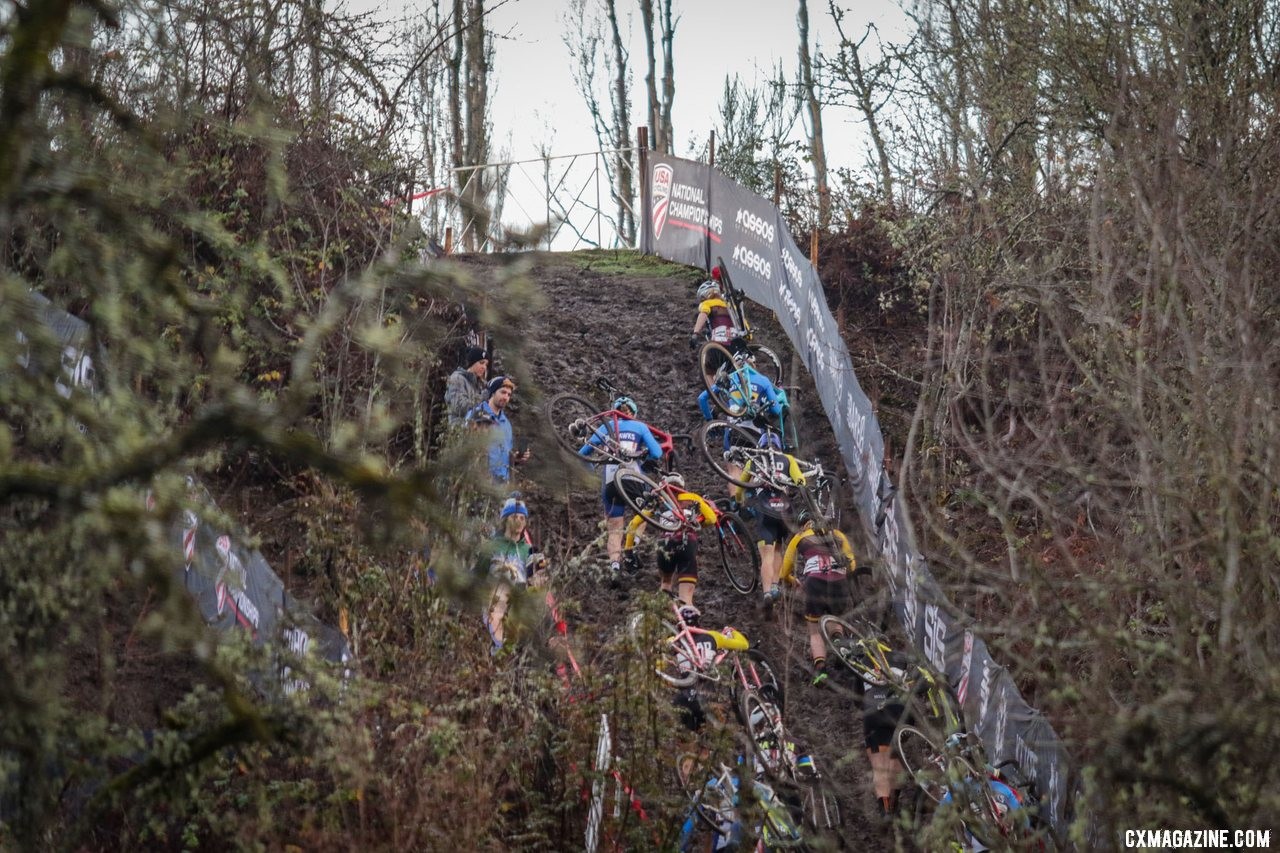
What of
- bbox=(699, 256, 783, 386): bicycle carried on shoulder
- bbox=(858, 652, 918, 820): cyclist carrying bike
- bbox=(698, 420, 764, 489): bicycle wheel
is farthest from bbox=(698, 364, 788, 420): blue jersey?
bbox=(858, 652, 918, 820): cyclist carrying bike

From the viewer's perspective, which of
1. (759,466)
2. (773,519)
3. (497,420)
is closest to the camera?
(497,420)

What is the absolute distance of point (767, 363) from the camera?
59.1 feet

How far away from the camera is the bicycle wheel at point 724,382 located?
51.6 feet

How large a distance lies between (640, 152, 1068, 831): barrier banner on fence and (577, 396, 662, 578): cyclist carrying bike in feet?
7.08

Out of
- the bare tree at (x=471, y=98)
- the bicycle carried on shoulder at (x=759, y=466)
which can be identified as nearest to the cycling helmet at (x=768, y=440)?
the bicycle carried on shoulder at (x=759, y=466)

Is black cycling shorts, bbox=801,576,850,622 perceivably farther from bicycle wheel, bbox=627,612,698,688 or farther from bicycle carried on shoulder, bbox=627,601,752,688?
bicycle wheel, bbox=627,612,698,688

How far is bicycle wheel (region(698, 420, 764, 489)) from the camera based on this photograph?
44.6 feet

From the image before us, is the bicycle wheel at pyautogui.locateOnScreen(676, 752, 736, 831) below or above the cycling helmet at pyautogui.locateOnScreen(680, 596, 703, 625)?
below

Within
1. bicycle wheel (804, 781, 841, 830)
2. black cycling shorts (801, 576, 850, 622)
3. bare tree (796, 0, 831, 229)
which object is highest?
bare tree (796, 0, 831, 229)

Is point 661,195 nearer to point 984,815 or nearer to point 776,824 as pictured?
point 776,824

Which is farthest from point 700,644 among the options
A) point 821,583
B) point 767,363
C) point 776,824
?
point 767,363

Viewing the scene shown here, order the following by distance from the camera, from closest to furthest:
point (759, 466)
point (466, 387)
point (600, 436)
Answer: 1. point (759, 466)
2. point (466, 387)
3. point (600, 436)

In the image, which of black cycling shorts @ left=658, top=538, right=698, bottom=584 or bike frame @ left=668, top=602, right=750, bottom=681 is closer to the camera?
bike frame @ left=668, top=602, right=750, bottom=681

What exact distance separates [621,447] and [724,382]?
2582 millimetres
